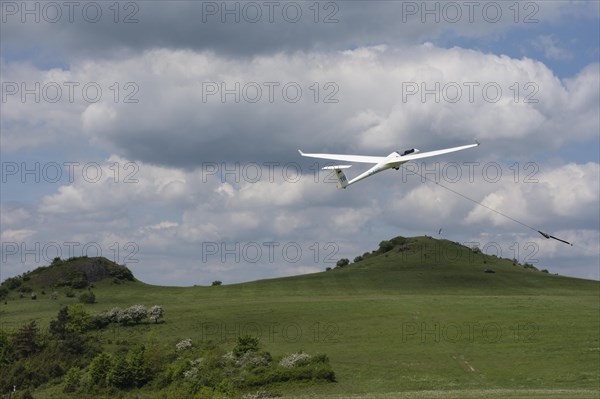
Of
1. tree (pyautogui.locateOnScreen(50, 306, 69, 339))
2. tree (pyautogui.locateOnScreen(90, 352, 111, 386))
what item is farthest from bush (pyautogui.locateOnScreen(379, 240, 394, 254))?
tree (pyautogui.locateOnScreen(90, 352, 111, 386))

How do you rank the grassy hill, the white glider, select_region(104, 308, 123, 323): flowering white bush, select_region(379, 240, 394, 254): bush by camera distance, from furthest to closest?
select_region(379, 240, 394, 254): bush, select_region(104, 308, 123, 323): flowering white bush, the grassy hill, the white glider

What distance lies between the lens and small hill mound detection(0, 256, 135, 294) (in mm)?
149000

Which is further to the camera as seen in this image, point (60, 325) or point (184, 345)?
point (60, 325)

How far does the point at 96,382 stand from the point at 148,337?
16.5 meters

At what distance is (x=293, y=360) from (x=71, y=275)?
8965 cm

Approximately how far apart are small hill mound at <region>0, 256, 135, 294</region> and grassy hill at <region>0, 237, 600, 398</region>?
1334mm

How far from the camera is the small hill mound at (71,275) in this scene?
14900 centimetres

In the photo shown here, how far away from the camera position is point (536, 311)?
102875 millimetres

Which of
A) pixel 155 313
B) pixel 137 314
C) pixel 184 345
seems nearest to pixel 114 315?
pixel 137 314

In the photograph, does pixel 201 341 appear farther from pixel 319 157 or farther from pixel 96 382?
pixel 319 157

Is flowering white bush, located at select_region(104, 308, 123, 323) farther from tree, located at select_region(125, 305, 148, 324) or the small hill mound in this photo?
the small hill mound

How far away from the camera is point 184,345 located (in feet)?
→ 284

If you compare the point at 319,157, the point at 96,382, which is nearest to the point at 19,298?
the point at 96,382

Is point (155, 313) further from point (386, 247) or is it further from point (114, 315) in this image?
point (386, 247)
